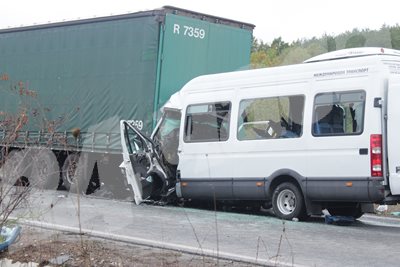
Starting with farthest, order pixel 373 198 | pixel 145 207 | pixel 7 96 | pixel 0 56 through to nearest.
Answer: pixel 0 56, pixel 7 96, pixel 145 207, pixel 373 198

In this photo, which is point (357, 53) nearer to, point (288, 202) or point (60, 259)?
point (288, 202)

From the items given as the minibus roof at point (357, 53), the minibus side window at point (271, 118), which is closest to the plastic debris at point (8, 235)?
the minibus side window at point (271, 118)

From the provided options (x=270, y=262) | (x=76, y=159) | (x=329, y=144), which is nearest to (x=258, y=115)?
(x=329, y=144)

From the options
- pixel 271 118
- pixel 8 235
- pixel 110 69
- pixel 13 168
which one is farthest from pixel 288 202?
pixel 110 69

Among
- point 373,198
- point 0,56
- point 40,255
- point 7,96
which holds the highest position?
point 0,56

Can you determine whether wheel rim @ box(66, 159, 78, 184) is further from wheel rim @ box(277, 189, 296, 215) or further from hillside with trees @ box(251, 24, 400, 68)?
wheel rim @ box(277, 189, 296, 215)

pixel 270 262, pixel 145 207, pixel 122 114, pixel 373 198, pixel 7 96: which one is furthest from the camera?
pixel 7 96

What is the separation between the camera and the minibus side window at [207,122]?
11.8m

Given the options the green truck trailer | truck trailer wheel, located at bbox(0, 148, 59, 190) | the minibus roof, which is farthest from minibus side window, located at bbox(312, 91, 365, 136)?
the green truck trailer

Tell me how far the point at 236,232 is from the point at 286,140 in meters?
2.15

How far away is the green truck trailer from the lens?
1410cm

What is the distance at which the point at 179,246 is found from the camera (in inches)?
302

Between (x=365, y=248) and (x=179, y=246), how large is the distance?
236 cm

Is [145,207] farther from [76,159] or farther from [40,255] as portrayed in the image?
[40,255]
